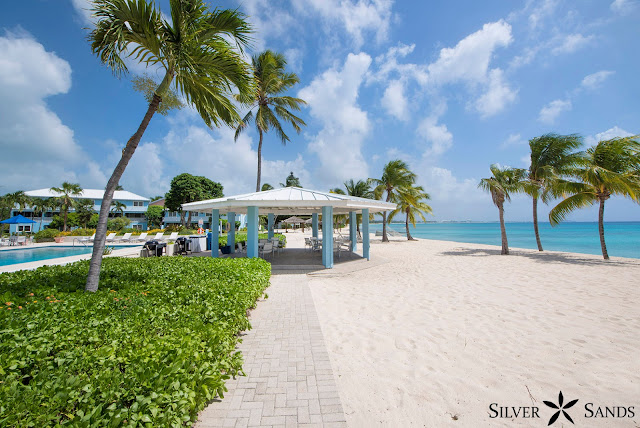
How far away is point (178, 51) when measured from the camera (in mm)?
4574

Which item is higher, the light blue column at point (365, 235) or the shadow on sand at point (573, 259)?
the light blue column at point (365, 235)

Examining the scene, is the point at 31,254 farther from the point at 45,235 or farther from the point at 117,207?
the point at 117,207

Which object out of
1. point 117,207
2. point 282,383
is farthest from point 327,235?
point 117,207

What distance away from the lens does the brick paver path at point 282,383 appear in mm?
2680

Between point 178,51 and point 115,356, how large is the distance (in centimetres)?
473

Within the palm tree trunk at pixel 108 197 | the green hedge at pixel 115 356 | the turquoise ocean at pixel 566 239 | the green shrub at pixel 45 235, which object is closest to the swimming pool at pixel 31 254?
the green shrub at pixel 45 235

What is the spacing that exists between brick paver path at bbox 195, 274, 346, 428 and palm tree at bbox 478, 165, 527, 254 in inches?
651

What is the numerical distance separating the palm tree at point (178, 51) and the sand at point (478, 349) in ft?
15.3

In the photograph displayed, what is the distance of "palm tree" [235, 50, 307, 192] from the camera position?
16.7m

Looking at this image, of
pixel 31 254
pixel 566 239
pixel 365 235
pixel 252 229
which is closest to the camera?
pixel 252 229

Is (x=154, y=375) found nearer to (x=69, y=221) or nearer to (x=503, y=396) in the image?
(x=503, y=396)

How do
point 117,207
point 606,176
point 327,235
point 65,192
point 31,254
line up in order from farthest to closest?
point 117,207 < point 65,192 < point 31,254 < point 606,176 < point 327,235

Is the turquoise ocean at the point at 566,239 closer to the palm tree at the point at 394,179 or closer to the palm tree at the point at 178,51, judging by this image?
the palm tree at the point at 394,179

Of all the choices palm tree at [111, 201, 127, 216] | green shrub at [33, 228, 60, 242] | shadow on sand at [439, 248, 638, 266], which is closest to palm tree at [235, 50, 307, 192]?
shadow on sand at [439, 248, 638, 266]
